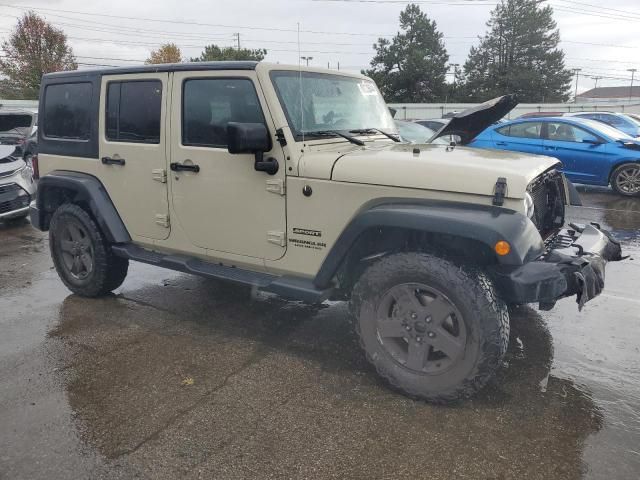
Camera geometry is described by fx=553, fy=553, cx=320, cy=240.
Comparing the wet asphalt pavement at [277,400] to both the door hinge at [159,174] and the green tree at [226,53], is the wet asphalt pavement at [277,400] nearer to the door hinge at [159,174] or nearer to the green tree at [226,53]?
the door hinge at [159,174]

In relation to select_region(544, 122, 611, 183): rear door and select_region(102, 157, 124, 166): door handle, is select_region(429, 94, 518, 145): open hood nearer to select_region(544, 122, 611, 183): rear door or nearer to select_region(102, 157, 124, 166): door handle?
select_region(102, 157, 124, 166): door handle

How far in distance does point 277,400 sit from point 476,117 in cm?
258

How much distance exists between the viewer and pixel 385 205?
3.20 meters

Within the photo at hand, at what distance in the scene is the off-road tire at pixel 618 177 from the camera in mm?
10133

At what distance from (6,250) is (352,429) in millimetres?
6064

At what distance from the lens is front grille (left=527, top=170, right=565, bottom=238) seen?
11.8 ft

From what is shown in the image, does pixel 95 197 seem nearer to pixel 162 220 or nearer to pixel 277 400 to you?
pixel 162 220

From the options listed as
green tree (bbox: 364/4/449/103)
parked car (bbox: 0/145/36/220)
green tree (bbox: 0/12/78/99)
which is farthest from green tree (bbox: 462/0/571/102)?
parked car (bbox: 0/145/36/220)

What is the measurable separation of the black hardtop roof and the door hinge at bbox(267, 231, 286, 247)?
3.65 ft

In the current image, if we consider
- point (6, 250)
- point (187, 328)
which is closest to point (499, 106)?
point (187, 328)

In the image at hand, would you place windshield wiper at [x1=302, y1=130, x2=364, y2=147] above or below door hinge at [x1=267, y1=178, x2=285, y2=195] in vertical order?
above

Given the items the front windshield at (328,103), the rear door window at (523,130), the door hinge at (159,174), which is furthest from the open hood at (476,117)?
the rear door window at (523,130)

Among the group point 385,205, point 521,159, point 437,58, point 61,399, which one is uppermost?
point 437,58

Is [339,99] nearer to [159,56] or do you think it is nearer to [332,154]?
[332,154]
